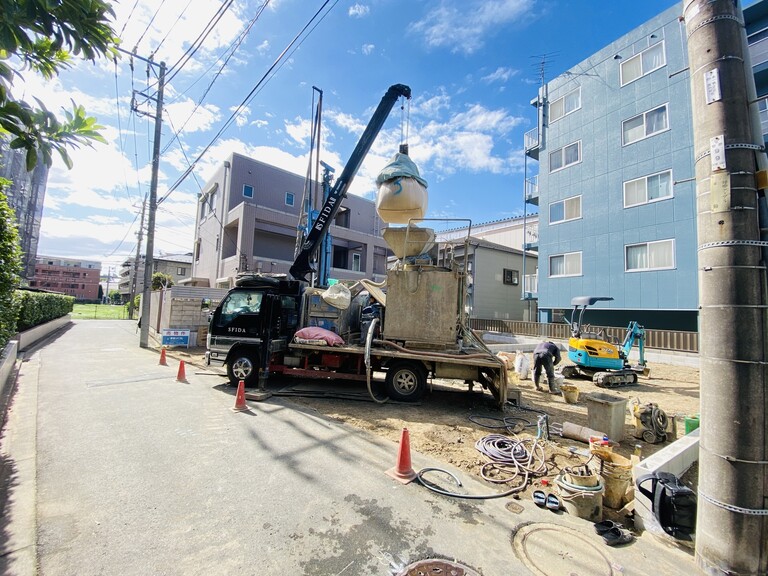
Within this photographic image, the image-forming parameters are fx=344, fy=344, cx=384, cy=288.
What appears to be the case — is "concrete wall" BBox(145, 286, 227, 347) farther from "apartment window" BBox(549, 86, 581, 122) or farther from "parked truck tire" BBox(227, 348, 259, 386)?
"apartment window" BBox(549, 86, 581, 122)

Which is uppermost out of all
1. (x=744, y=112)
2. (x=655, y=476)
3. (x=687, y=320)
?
(x=744, y=112)

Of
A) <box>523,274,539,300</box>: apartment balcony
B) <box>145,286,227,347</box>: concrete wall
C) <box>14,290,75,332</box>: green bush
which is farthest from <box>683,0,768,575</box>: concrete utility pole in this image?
<box>523,274,539,300</box>: apartment balcony

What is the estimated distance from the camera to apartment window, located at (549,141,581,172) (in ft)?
61.3

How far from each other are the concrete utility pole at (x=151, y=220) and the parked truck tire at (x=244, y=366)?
368 inches

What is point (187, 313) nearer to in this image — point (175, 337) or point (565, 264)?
point (175, 337)

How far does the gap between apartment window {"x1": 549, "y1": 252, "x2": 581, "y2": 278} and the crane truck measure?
1274 centimetres

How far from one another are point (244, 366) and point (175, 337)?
29.7 feet

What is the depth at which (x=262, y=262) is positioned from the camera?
24.2 m

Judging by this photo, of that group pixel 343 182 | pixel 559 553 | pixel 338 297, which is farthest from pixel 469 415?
pixel 343 182

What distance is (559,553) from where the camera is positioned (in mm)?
2902

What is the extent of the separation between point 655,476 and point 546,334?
51.4 ft

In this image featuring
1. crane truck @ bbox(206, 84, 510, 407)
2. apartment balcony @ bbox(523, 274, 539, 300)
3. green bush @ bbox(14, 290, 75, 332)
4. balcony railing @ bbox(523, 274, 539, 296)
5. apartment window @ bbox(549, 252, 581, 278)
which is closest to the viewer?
crane truck @ bbox(206, 84, 510, 407)

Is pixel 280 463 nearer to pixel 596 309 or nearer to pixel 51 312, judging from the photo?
pixel 596 309

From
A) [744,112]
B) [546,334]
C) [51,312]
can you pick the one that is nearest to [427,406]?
[744,112]
